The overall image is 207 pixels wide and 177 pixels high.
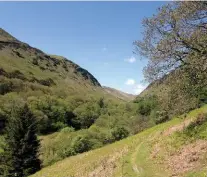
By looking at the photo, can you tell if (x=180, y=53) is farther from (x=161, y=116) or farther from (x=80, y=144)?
(x=80, y=144)

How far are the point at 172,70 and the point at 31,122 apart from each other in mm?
47933

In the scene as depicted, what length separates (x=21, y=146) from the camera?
69000 millimetres

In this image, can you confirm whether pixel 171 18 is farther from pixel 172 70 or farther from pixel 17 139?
pixel 17 139

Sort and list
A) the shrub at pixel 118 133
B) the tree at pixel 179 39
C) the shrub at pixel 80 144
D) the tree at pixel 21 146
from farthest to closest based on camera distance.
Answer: the shrub at pixel 118 133 < the shrub at pixel 80 144 < the tree at pixel 21 146 < the tree at pixel 179 39

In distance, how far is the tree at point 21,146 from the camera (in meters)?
66.6

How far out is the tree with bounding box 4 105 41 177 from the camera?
66.6 meters

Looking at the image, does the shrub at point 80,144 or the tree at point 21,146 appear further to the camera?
the shrub at point 80,144

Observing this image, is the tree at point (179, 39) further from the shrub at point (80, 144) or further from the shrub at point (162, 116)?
the shrub at point (80, 144)

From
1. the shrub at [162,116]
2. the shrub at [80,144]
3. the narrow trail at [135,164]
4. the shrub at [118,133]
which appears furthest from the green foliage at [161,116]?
the shrub at [80,144]

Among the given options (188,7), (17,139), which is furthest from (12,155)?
(188,7)

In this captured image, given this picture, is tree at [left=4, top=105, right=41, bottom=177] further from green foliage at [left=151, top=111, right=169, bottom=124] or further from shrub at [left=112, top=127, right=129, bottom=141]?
shrub at [left=112, top=127, right=129, bottom=141]

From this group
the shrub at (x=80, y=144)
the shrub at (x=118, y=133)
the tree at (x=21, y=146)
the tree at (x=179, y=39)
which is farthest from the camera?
the shrub at (x=118, y=133)

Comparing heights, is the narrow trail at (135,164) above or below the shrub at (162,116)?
below

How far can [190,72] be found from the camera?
1145 inches
